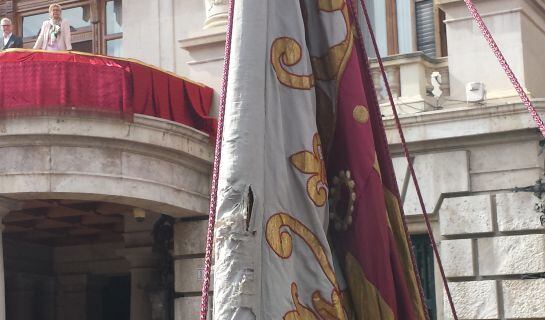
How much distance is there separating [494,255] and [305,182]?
9.31 meters

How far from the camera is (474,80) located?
13.6m

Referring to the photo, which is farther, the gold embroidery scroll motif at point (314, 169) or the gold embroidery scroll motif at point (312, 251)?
the gold embroidery scroll motif at point (314, 169)

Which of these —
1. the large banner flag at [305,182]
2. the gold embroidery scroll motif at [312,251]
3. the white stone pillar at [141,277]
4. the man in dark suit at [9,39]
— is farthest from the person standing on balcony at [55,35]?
the gold embroidery scroll motif at [312,251]

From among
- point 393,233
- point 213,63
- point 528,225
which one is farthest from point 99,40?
point 393,233

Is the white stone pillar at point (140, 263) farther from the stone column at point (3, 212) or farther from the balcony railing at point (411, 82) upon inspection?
the balcony railing at point (411, 82)

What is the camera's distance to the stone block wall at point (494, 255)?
12812mm

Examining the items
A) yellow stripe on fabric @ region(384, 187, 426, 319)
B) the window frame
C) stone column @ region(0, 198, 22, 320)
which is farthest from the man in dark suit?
yellow stripe on fabric @ region(384, 187, 426, 319)

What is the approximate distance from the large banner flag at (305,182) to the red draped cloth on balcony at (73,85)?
8688 mm

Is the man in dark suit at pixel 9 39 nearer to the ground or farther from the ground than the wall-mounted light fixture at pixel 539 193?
farther from the ground

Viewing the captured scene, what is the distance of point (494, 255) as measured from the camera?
13.1 meters

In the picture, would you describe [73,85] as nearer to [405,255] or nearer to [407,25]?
[407,25]

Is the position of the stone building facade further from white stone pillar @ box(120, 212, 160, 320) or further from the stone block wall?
white stone pillar @ box(120, 212, 160, 320)

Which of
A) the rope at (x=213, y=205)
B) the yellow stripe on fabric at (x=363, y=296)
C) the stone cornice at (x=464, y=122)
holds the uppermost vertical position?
the stone cornice at (x=464, y=122)

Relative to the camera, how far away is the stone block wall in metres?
12.8
